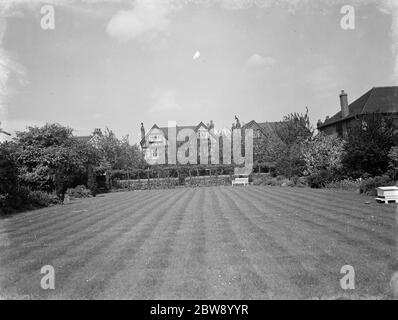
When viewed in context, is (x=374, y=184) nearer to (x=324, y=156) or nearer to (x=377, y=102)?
(x=324, y=156)

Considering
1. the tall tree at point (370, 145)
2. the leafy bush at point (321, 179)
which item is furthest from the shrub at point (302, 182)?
the tall tree at point (370, 145)

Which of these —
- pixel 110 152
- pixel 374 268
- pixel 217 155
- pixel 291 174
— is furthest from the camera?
pixel 217 155

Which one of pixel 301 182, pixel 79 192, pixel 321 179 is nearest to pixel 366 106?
pixel 301 182

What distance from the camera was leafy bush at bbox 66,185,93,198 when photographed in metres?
29.8

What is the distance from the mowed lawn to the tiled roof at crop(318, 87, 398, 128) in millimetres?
31655

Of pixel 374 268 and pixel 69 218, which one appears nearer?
pixel 374 268

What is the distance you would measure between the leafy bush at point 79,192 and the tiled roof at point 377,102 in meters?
31.2

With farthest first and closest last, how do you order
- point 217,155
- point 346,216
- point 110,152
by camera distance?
point 217,155 < point 110,152 < point 346,216

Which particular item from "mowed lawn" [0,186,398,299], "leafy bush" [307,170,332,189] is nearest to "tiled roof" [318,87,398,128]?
"leafy bush" [307,170,332,189]
